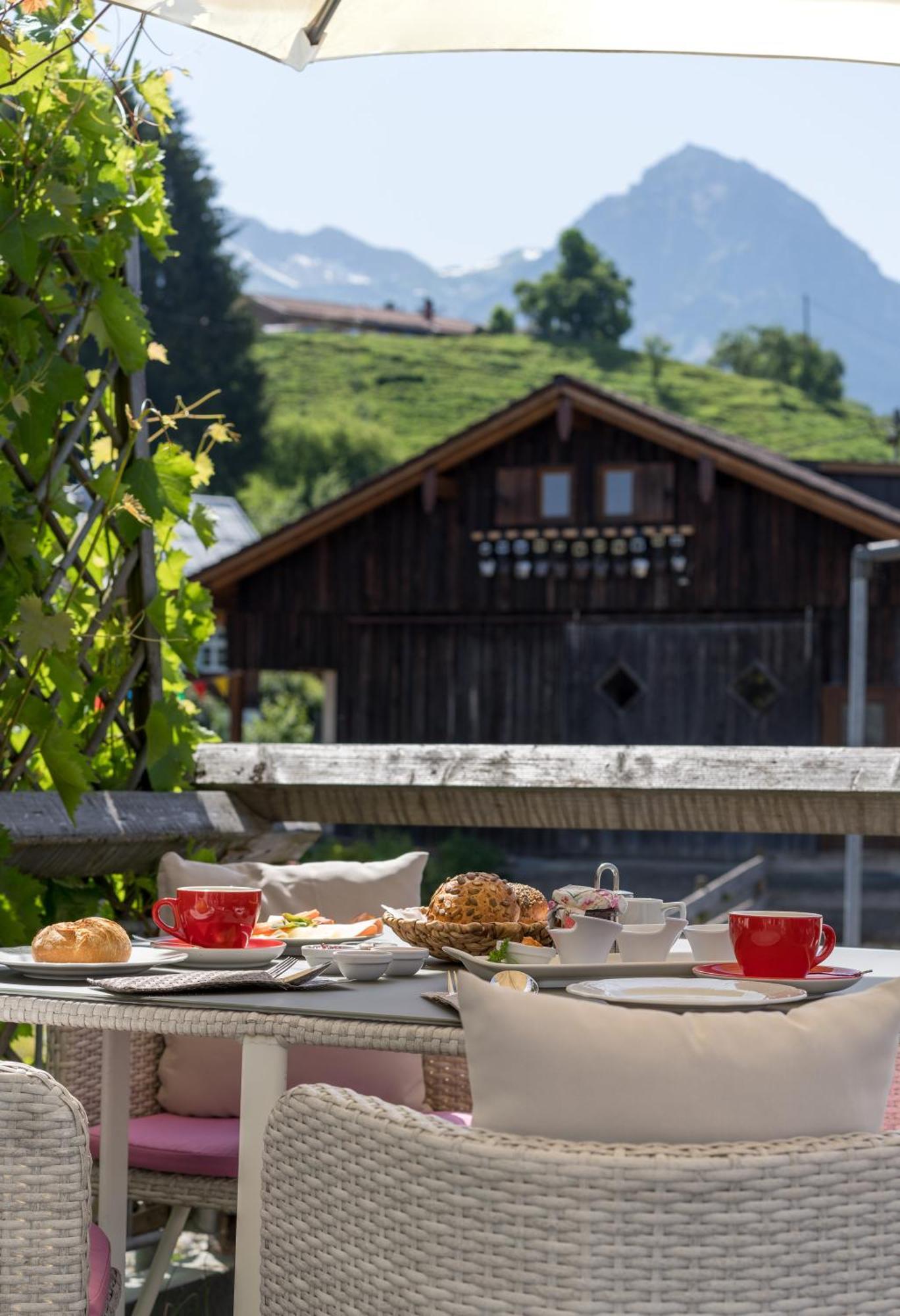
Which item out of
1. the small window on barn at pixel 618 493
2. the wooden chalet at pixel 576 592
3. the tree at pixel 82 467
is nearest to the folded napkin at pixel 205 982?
the tree at pixel 82 467

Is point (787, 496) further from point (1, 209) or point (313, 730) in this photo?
point (313, 730)

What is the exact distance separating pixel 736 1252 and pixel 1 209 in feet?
7.57

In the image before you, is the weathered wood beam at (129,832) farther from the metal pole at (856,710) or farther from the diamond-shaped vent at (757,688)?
the diamond-shaped vent at (757,688)

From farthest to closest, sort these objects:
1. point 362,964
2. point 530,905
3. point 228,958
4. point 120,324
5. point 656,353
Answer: point 656,353 → point 120,324 → point 530,905 → point 228,958 → point 362,964

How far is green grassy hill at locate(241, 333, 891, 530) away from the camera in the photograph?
6128cm

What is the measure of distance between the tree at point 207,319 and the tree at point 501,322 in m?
27.7

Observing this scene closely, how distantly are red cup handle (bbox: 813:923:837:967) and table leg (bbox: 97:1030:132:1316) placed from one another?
1.08 meters

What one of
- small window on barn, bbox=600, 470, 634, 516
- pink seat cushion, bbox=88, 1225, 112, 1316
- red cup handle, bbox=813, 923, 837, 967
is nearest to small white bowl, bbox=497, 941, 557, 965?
red cup handle, bbox=813, 923, 837, 967

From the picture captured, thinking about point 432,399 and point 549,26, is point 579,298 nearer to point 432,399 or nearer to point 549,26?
point 432,399

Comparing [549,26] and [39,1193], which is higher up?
[549,26]

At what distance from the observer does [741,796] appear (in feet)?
9.85

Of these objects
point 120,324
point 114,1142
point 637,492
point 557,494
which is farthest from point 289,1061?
point 557,494

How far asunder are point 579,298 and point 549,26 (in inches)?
2956

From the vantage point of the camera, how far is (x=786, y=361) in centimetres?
7588
